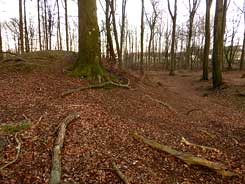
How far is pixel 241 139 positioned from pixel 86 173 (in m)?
4.41

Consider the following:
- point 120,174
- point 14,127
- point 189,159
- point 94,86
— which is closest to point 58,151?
point 120,174

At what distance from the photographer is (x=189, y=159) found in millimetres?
4609

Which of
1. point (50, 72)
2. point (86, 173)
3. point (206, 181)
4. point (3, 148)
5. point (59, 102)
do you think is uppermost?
point (50, 72)

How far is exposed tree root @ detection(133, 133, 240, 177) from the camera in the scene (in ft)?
14.2

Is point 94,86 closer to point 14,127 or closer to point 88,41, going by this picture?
point 88,41

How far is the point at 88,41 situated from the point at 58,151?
5.36 meters

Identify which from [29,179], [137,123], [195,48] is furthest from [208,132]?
[195,48]

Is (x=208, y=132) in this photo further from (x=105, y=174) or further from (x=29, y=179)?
(x=29, y=179)

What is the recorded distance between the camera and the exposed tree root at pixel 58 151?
11.5 ft

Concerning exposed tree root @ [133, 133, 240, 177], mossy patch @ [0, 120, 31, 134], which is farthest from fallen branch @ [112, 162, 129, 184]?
mossy patch @ [0, 120, 31, 134]

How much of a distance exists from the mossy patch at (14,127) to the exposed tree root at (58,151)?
745 mm

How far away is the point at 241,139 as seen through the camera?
20.0 ft

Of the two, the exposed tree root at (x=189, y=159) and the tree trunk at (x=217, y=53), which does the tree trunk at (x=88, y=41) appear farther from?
the tree trunk at (x=217, y=53)

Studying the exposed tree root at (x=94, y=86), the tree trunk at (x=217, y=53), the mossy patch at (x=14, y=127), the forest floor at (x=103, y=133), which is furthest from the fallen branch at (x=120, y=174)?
the tree trunk at (x=217, y=53)
